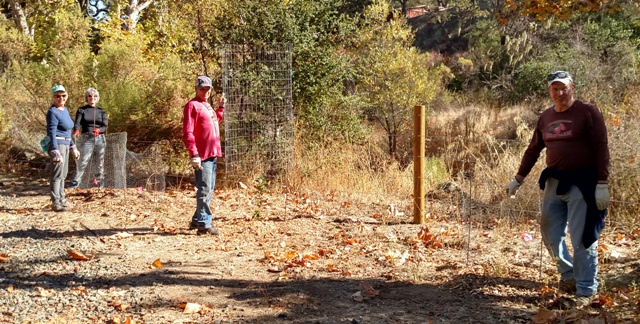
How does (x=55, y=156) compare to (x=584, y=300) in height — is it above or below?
above

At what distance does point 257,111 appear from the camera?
1150cm

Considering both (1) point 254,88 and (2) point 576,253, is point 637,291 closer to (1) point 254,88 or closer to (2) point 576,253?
(2) point 576,253

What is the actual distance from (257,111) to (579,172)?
24.5 feet

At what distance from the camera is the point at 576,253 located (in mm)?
4844

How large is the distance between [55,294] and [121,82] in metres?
7.94

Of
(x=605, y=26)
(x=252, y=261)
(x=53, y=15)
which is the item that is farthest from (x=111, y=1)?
(x=605, y=26)

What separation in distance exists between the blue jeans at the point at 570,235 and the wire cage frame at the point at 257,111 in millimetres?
6564

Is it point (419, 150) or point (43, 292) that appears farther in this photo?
point (419, 150)

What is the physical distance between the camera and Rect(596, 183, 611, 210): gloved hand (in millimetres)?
4625

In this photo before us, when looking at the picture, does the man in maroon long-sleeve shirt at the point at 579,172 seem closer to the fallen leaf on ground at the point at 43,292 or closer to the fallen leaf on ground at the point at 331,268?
the fallen leaf on ground at the point at 331,268

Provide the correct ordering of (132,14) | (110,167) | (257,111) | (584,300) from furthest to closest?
(132,14) → (257,111) → (110,167) → (584,300)

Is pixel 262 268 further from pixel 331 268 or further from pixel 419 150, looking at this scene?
pixel 419 150

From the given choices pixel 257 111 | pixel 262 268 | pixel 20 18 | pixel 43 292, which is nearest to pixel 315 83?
pixel 257 111

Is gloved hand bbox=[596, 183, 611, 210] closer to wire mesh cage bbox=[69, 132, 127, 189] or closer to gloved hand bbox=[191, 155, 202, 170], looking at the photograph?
gloved hand bbox=[191, 155, 202, 170]
